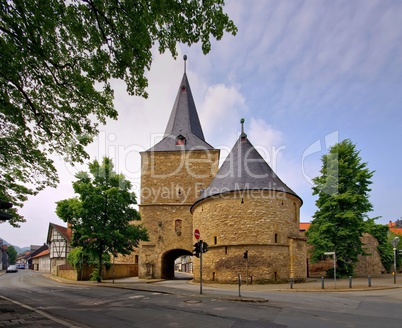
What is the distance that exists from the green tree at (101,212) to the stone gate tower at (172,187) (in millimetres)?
7410

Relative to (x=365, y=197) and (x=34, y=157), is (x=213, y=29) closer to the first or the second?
(x=34, y=157)

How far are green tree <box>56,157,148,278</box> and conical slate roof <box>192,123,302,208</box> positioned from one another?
18.8 ft

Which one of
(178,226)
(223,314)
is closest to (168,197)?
(178,226)

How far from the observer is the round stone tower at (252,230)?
2095 cm

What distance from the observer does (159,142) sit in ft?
117

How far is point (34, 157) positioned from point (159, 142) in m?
25.0

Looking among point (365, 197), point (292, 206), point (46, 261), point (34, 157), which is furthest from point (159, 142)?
point (46, 261)

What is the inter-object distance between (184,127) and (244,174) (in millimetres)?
14442

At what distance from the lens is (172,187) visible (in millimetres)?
33500

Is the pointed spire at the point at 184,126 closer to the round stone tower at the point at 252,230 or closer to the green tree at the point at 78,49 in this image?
the round stone tower at the point at 252,230

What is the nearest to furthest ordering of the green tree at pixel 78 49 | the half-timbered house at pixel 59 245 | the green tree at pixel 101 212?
the green tree at pixel 78 49, the green tree at pixel 101 212, the half-timbered house at pixel 59 245

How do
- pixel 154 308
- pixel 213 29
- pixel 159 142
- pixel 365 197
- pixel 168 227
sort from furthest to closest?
pixel 159 142 < pixel 168 227 < pixel 365 197 < pixel 154 308 < pixel 213 29

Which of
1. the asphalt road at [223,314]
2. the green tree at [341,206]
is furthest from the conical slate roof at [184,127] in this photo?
the asphalt road at [223,314]

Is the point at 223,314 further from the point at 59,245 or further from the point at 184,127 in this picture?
the point at 59,245
